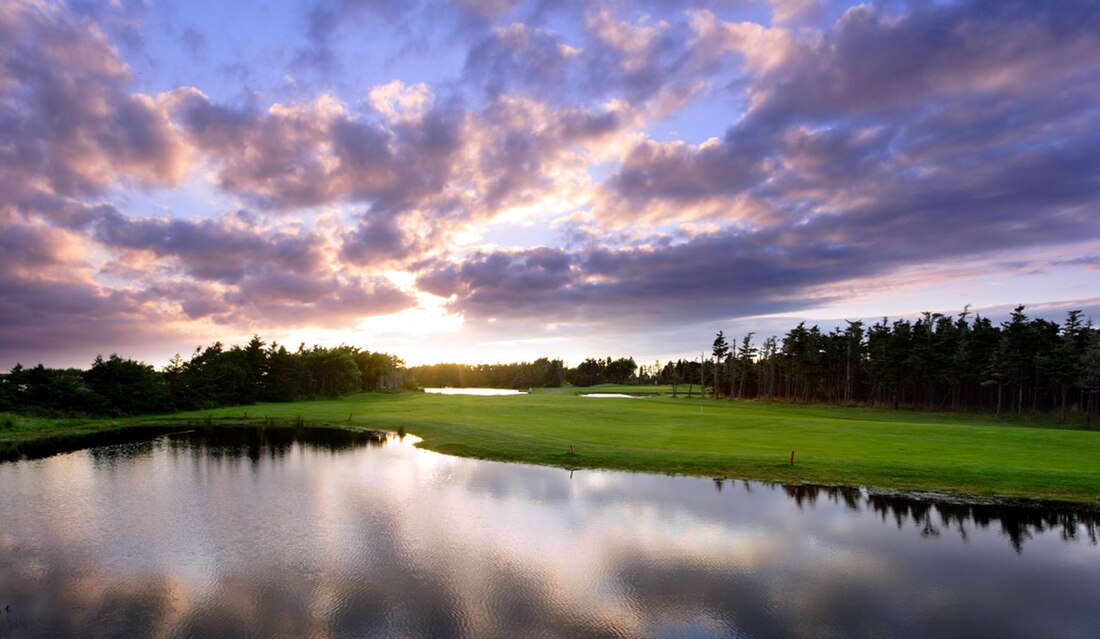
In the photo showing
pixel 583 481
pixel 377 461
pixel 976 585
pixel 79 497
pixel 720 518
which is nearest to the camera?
pixel 976 585

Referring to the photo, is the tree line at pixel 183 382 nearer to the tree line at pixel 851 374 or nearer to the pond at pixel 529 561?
the tree line at pixel 851 374

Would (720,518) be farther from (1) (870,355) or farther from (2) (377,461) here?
(1) (870,355)

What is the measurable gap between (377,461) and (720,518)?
3088 centimetres

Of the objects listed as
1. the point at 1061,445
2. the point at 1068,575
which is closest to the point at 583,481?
the point at 1068,575

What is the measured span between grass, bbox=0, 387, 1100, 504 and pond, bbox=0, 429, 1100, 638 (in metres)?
4.58

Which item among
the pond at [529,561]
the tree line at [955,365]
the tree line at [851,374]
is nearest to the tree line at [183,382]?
the tree line at [851,374]

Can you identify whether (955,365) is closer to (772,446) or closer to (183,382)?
(772,446)

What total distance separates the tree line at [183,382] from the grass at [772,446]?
7872 millimetres

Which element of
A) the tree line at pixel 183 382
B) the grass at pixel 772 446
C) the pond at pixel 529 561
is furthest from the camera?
the tree line at pixel 183 382

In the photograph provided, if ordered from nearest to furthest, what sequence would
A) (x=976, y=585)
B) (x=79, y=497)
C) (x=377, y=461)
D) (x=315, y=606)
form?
(x=315, y=606), (x=976, y=585), (x=79, y=497), (x=377, y=461)

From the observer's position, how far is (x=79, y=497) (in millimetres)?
31750

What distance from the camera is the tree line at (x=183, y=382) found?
78.4 metres

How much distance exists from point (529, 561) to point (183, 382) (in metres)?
107

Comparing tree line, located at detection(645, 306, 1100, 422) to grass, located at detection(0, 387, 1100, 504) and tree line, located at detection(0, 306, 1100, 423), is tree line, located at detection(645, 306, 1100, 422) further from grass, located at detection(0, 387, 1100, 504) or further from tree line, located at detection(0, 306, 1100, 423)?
grass, located at detection(0, 387, 1100, 504)
